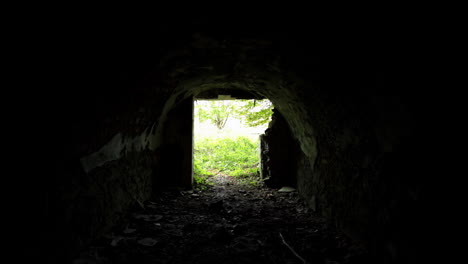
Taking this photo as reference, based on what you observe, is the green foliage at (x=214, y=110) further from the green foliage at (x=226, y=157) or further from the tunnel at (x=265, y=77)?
the tunnel at (x=265, y=77)

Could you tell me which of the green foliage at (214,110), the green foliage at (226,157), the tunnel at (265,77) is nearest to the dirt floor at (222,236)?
the tunnel at (265,77)

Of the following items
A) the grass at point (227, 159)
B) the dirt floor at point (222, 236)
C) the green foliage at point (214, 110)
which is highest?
the green foliage at point (214, 110)

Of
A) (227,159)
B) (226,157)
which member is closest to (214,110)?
(226,157)

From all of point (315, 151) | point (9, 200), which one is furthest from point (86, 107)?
point (315, 151)

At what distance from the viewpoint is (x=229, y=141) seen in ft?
36.1

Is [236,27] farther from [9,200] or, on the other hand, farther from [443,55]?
[9,200]

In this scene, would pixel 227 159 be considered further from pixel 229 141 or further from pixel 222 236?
pixel 222 236

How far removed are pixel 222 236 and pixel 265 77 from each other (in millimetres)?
2108

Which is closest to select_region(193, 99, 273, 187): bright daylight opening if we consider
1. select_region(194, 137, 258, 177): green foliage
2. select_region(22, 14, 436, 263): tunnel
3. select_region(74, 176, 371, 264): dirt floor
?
select_region(194, 137, 258, 177): green foliage

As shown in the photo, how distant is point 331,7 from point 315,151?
240 cm

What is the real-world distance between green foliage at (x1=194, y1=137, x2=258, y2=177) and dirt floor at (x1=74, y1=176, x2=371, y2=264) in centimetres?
274

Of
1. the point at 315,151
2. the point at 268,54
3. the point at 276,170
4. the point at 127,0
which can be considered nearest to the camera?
the point at 127,0

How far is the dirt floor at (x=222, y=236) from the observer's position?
7.03 feet

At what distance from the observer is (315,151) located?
11.3ft
